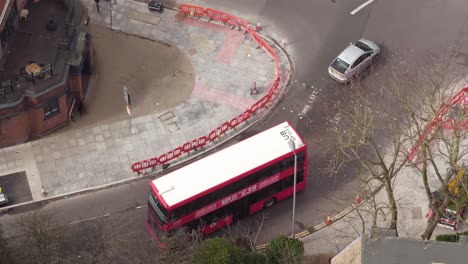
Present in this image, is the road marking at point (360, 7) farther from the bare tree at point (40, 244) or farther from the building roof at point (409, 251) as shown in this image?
the bare tree at point (40, 244)

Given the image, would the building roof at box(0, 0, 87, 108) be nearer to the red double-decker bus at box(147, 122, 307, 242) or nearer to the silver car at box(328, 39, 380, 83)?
the red double-decker bus at box(147, 122, 307, 242)

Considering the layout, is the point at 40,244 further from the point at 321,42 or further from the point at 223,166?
the point at 321,42

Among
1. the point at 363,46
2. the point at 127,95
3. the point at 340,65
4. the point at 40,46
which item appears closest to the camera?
the point at 127,95

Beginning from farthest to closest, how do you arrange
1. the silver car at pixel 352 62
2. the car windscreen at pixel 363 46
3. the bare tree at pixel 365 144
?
the car windscreen at pixel 363 46 → the silver car at pixel 352 62 → the bare tree at pixel 365 144

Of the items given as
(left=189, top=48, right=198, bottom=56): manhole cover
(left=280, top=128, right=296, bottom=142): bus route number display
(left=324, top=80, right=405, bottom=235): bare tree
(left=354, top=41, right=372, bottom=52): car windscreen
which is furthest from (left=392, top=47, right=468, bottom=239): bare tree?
(left=189, top=48, right=198, bottom=56): manhole cover

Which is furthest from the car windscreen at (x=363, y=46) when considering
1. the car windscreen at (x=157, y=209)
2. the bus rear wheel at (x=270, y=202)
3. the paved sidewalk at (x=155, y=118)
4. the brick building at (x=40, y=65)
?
the car windscreen at (x=157, y=209)

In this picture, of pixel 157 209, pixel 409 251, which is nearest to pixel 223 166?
pixel 157 209

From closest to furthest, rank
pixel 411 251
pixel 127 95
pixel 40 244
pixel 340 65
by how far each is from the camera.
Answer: pixel 411 251
pixel 40 244
pixel 127 95
pixel 340 65
